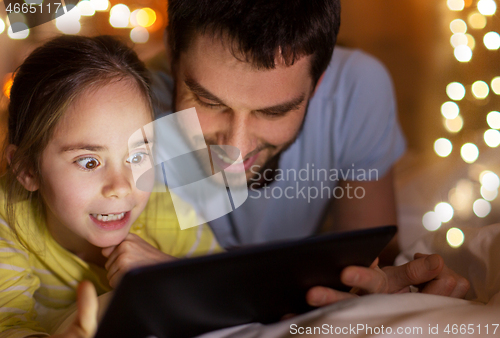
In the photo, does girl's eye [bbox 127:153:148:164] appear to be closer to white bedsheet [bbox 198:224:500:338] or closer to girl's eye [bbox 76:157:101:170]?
girl's eye [bbox 76:157:101:170]

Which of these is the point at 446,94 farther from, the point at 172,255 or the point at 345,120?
the point at 172,255

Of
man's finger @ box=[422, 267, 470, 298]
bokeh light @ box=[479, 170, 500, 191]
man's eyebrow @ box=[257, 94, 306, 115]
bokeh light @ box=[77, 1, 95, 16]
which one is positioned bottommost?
man's finger @ box=[422, 267, 470, 298]

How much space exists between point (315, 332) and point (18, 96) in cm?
55

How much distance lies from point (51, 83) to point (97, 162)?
0.14 m

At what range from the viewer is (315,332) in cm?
49

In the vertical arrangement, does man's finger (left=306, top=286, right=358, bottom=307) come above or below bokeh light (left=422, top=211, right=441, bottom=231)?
below

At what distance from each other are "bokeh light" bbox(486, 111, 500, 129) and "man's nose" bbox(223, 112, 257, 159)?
20.6 inches

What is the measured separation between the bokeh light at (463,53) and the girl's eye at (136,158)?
65 centimetres

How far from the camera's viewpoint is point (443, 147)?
2.57 feet

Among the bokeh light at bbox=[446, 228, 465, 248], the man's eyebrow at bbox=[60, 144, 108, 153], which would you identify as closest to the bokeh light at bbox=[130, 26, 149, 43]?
the man's eyebrow at bbox=[60, 144, 108, 153]

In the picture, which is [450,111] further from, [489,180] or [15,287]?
[15,287]

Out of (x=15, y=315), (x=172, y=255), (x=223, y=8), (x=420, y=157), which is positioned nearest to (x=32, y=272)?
(x=15, y=315)

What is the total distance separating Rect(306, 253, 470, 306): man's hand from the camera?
0.56m

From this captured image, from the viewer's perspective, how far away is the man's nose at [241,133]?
1.99 ft
